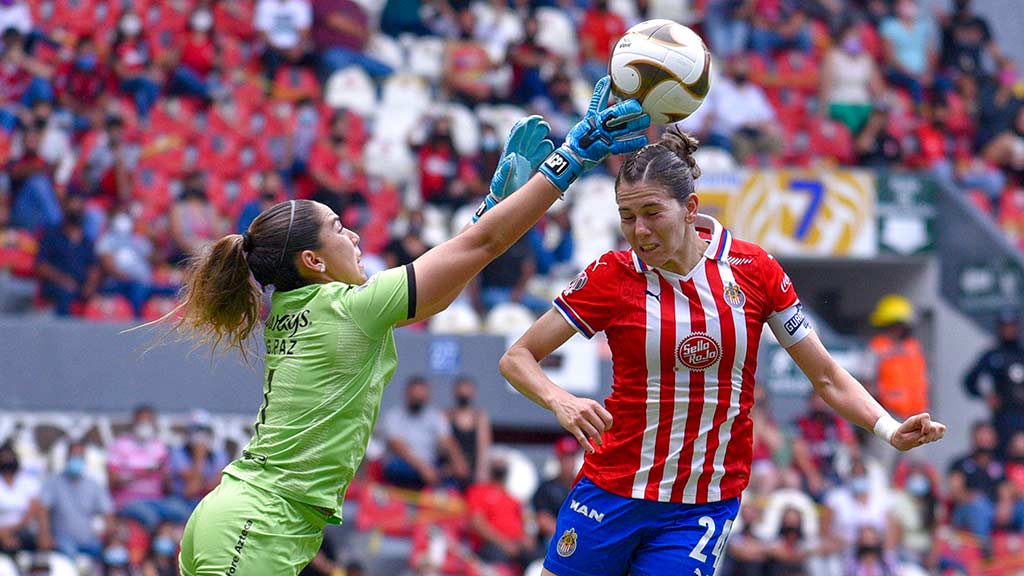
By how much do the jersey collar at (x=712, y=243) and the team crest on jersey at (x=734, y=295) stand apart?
0.37ft

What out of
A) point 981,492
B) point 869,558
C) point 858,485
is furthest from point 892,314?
point 869,558

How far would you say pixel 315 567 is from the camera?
9.91 metres

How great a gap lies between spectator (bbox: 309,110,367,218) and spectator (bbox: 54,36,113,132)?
222 centimetres

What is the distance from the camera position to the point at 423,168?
1398cm

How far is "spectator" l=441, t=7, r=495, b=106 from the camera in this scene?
15.2 m

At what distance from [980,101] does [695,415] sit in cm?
1386

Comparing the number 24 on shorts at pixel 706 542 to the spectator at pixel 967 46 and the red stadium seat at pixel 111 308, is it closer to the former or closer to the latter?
the red stadium seat at pixel 111 308

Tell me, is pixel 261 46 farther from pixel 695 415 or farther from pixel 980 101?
pixel 695 415

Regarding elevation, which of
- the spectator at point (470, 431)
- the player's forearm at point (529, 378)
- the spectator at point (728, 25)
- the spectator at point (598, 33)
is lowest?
the spectator at point (470, 431)

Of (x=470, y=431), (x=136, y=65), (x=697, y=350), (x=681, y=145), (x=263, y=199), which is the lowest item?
(x=470, y=431)

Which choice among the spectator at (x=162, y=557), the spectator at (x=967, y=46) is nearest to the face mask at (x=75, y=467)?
the spectator at (x=162, y=557)

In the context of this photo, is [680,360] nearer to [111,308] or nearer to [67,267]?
[111,308]

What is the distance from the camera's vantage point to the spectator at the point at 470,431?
1132 cm

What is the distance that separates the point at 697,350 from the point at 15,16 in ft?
39.2
